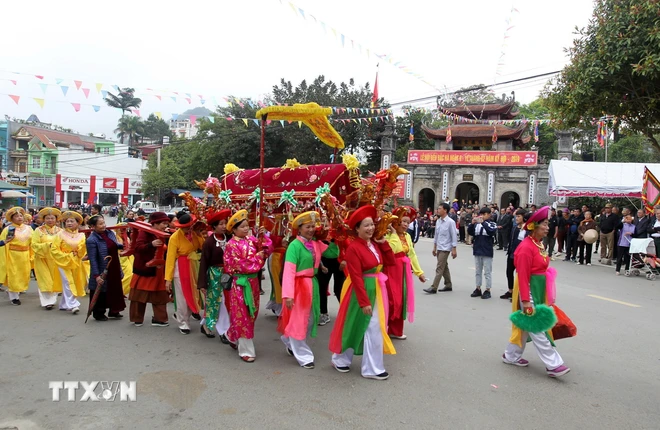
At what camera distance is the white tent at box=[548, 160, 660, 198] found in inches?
604

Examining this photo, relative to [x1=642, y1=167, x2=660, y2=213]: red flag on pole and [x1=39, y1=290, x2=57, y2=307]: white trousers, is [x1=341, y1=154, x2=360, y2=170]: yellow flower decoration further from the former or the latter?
[x1=642, y1=167, x2=660, y2=213]: red flag on pole

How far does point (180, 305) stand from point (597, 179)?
15.0 metres

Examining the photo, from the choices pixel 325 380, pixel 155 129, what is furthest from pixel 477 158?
pixel 155 129

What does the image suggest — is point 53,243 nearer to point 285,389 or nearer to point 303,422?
point 285,389

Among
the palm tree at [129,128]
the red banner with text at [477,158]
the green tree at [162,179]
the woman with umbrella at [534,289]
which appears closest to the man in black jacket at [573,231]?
the woman with umbrella at [534,289]

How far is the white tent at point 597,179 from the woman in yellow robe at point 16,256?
15.1 meters

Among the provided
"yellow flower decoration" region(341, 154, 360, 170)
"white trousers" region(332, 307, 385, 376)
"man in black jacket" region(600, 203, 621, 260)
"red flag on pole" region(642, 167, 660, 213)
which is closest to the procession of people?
"white trousers" region(332, 307, 385, 376)

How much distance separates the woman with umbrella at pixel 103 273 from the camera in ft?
20.2

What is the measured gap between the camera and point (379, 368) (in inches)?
167

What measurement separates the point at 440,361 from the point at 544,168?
91.2 ft

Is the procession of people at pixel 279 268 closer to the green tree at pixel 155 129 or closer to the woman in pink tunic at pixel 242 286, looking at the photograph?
the woman in pink tunic at pixel 242 286

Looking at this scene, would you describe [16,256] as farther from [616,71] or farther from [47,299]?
[616,71]

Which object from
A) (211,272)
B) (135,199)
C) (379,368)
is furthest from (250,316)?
(135,199)

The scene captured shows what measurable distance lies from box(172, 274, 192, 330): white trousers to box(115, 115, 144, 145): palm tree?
5846 cm
